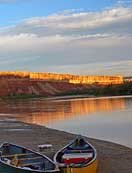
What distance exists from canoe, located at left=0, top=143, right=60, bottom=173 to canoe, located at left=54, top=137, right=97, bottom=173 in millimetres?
457

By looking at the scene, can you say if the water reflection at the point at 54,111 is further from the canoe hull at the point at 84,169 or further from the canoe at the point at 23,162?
the canoe hull at the point at 84,169

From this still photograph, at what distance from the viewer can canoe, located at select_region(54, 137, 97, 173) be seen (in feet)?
51.3

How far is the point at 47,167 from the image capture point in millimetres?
16234

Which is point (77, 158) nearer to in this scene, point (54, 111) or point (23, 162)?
point (23, 162)

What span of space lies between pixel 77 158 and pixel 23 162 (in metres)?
2.12

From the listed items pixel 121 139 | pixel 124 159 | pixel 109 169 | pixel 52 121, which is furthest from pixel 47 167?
pixel 52 121

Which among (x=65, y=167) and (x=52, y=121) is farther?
(x=52, y=121)

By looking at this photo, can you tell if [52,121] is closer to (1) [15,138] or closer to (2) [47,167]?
(1) [15,138]

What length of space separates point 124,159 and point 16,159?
6.87 meters

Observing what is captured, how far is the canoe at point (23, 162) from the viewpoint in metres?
15.1

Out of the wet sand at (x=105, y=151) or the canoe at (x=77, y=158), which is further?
the wet sand at (x=105, y=151)

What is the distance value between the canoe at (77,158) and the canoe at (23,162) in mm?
457

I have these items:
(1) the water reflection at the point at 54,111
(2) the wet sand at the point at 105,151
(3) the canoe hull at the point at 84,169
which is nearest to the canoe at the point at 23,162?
(3) the canoe hull at the point at 84,169

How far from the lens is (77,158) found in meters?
18.1
